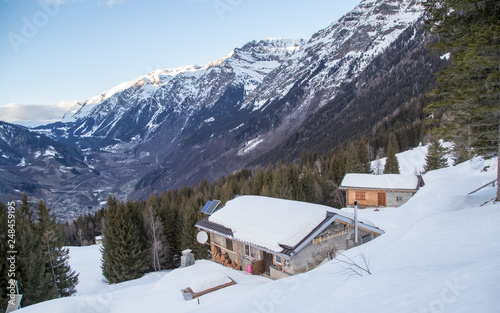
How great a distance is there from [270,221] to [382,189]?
2387cm

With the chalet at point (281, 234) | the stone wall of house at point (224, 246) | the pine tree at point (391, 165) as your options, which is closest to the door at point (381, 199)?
the pine tree at point (391, 165)

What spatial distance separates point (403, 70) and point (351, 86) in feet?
125

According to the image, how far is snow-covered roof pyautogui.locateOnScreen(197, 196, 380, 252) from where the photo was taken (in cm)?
1650

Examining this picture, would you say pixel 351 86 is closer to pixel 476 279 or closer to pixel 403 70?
pixel 403 70

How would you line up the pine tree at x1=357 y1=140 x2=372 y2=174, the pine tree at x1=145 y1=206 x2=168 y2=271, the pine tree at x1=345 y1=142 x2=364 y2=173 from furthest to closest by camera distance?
the pine tree at x1=357 y1=140 x2=372 y2=174 < the pine tree at x1=345 y1=142 x2=364 y2=173 < the pine tree at x1=145 y1=206 x2=168 y2=271

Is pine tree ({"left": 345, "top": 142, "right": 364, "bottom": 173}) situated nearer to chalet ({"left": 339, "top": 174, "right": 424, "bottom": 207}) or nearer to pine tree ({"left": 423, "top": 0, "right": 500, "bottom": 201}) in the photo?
chalet ({"left": 339, "top": 174, "right": 424, "bottom": 207})

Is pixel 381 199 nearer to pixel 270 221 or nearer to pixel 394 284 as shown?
pixel 270 221

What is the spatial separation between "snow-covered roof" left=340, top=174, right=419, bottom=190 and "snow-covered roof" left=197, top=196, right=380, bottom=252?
20.0 meters

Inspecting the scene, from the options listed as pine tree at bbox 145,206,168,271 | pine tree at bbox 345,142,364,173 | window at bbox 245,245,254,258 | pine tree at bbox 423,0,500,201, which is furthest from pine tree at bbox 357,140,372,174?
pine tree at bbox 423,0,500,201

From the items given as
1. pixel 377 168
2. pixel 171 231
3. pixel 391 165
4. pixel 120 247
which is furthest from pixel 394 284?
pixel 377 168

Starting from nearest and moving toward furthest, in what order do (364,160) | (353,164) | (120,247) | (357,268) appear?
(357,268)
(120,247)
(353,164)
(364,160)

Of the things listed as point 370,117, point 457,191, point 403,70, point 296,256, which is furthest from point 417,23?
point 296,256

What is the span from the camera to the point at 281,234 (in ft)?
54.5

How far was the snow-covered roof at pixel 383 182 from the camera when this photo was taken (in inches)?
1423
